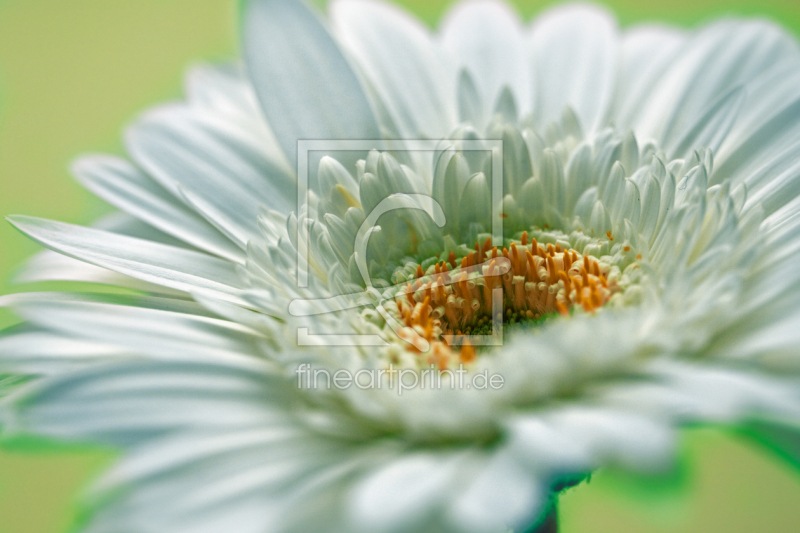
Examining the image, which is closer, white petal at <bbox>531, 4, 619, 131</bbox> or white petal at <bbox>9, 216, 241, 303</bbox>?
white petal at <bbox>9, 216, 241, 303</bbox>

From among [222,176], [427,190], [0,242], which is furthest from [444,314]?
[0,242]

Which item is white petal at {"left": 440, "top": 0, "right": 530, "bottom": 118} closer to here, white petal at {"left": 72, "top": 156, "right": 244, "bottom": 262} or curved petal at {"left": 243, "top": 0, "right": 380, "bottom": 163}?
curved petal at {"left": 243, "top": 0, "right": 380, "bottom": 163}

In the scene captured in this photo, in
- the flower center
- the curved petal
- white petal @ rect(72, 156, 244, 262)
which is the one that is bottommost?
A: the flower center

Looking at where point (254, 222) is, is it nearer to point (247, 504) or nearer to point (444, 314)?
point (444, 314)

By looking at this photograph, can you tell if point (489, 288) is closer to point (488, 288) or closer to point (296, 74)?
point (488, 288)

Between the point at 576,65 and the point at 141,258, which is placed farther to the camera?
the point at 576,65

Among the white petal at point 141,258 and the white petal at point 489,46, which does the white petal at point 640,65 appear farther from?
the white petal at point 141,258

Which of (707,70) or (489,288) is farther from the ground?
(707,70)

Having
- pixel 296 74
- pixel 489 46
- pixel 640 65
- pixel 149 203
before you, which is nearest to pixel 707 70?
pixel 640 65

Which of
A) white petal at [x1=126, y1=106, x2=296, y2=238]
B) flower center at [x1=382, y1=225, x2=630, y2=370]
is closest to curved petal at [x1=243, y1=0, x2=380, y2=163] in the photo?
white petal at [x1=126, y1=106, x2=296, y2=238]
